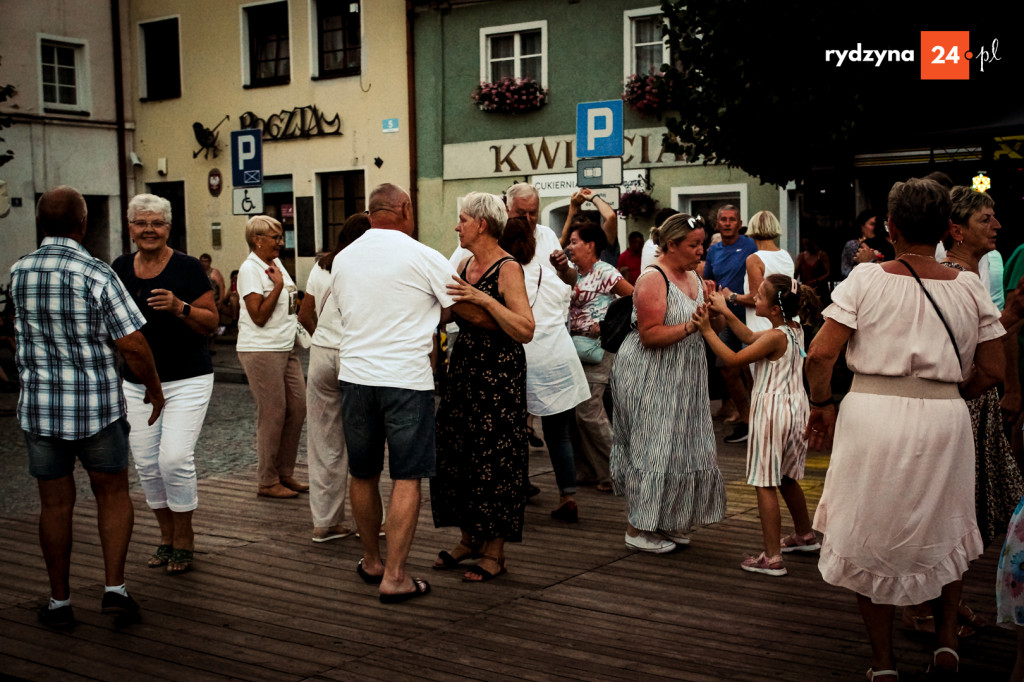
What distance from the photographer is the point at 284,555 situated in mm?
6656

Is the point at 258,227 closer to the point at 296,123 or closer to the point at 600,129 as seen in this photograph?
the point at 600,129

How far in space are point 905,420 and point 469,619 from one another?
84.9 inches

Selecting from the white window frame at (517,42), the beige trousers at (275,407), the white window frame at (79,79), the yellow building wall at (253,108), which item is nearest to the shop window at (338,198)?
the yellow building wall at (253,108)

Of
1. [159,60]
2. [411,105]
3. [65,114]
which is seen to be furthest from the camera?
[159,60]

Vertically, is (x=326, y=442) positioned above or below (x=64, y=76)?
below

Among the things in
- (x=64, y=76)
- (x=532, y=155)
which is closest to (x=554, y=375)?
(x=532, y=155)

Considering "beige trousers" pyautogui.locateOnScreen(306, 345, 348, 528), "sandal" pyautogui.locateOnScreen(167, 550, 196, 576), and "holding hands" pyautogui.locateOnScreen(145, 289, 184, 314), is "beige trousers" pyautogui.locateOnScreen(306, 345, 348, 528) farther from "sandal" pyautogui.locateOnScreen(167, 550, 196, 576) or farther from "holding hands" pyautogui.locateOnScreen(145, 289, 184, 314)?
"holding hands" pyautogui.locateOnScreen(145, 289, 184, 314)

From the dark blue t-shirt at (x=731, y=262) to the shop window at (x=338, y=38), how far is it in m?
14.8

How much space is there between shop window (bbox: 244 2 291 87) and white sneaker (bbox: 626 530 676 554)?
20.7m

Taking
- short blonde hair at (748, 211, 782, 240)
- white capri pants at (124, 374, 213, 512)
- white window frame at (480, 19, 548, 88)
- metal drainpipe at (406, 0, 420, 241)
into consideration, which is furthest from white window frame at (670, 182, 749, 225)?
white capri pants at (124, 374, 213, 512)

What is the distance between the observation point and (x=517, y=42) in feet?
74.1

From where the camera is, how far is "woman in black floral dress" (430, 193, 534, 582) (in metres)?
6.00

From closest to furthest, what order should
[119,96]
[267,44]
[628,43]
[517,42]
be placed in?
[628,43] < [517,42] < [267,44] < [119,96]

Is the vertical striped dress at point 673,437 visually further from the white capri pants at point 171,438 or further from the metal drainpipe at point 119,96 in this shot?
the metal drainpipe at point 119,96
